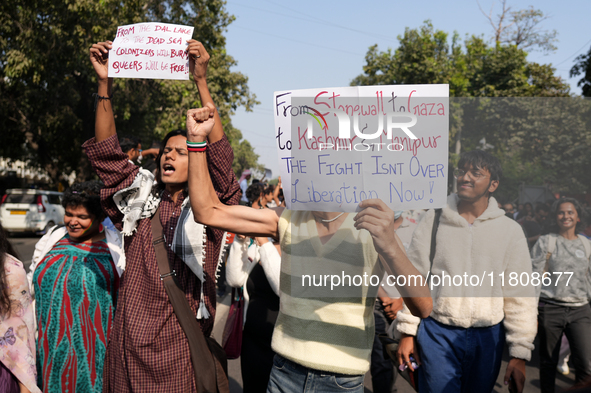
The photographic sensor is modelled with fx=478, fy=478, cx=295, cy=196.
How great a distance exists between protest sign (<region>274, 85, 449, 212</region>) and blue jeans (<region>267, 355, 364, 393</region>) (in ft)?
2.10

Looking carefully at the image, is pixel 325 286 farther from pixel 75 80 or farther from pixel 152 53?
pixel 75 80

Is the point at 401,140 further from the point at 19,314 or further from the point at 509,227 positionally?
the point at 19,314

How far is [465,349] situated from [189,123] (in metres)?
1.81

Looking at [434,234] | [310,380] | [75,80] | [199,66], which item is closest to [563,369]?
[434,234]

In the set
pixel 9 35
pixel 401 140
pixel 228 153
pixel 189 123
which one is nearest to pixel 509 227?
pixel 401 140


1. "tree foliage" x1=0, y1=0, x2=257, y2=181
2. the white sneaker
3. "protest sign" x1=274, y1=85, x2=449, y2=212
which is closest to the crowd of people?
"protest sign" x1=274, y1=85, x2=449, y2=212

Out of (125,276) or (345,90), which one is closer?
(345,90)

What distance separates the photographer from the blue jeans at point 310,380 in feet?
5.99

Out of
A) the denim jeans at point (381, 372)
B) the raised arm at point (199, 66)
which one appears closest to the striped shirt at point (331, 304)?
the raised arm at point (199, 66)

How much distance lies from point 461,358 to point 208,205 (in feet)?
5.22

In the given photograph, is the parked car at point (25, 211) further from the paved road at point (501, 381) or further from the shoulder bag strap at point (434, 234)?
the shoulder bag strap at point (434, 234)

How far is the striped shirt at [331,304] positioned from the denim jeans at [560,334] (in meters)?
2.59

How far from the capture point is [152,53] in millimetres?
2309

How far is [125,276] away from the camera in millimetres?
2277
